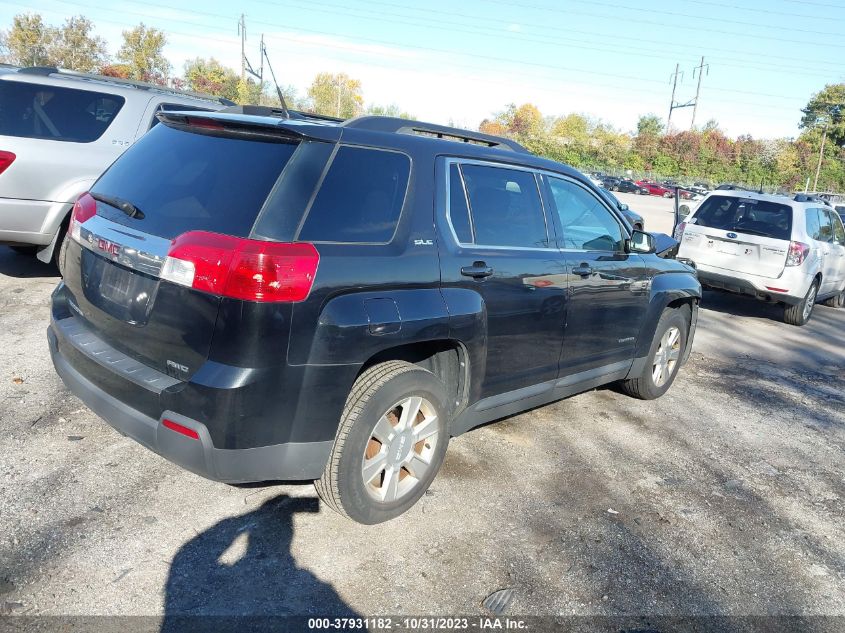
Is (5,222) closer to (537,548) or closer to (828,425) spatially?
(537,548)

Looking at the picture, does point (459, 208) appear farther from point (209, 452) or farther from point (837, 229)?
point (837, 229)

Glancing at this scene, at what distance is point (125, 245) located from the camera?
288 centimetres

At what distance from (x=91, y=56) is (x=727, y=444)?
207ft

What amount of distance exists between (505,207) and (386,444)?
1.51 meters

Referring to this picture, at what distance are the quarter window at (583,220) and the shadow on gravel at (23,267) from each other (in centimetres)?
570

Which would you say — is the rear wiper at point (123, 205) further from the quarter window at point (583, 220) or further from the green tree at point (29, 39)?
the green tree at point (29, 39)

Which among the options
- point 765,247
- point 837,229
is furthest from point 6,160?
point 837,229

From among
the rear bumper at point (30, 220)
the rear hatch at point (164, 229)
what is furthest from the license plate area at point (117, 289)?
the rear bumper at point (30, 220)

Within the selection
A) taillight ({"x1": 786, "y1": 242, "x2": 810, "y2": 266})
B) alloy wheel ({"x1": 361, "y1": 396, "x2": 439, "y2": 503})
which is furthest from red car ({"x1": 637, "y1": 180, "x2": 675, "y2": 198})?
alloy wheel ({"x1": 361, "y1": 396, "x2": 439, "y2": 503})

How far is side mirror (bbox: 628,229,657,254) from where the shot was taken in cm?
482

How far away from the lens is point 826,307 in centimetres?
1161

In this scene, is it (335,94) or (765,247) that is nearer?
(765,247)

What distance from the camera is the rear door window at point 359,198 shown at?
278 centimetres

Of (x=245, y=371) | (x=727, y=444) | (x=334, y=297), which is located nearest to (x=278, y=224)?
(x=334, y=297)
